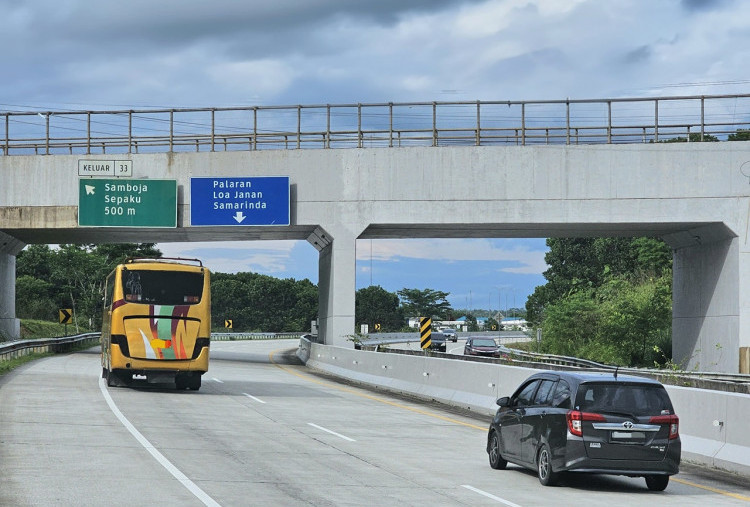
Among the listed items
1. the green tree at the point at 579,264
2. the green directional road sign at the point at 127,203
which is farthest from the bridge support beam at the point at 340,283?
the green tree at the point at 579,264

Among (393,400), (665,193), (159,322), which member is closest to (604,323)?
(665,193)

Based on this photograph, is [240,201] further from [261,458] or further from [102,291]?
[102,291]

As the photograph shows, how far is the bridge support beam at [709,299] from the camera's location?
40725 millimetres

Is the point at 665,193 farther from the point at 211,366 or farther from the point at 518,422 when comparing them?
the point at 518,422

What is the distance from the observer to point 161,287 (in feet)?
92.8

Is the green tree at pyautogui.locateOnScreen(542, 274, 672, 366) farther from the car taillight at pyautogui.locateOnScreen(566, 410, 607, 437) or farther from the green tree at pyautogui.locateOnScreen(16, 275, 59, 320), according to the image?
the green tree at pyautogui.locateOnScreen(16, 275, 59, 320)

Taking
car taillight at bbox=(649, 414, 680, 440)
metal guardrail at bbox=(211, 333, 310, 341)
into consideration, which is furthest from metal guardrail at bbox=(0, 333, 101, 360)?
metal guardrail at bbox=(211, 333, 310, 341)

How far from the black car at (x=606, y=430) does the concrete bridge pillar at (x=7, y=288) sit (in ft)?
131

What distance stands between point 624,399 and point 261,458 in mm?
5400

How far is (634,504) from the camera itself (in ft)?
41.0

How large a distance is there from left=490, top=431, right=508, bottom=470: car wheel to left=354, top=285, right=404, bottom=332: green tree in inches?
5916

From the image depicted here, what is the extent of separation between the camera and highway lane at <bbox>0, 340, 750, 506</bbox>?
12.3 meters

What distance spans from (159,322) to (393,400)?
22.2 ft

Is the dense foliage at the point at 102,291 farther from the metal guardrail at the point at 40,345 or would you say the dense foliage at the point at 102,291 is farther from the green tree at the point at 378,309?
the green tree at the point at 378,309
